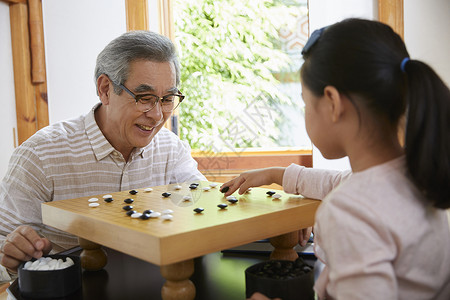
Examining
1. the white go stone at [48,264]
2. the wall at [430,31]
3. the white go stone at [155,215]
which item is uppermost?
the wall at [430,31]

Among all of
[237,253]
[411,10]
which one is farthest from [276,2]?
[237,253]

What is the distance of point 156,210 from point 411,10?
1.97 metres

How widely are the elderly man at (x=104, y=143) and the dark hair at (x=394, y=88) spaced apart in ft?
2.78

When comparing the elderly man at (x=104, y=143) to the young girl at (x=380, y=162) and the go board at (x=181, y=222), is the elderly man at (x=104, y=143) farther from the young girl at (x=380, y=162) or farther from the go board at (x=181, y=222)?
the young girl at (x=380, y=162)

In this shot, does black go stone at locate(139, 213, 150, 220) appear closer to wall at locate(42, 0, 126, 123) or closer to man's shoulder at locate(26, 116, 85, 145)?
man's shoulder at locate(26, 116, 85, 145)

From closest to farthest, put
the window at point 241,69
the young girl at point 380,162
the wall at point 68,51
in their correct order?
1. the young girl at point 380,162
2. the wall at point 68,51
3. the window at point 241,69

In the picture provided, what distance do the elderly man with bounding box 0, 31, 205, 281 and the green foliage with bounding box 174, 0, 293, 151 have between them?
156 cm

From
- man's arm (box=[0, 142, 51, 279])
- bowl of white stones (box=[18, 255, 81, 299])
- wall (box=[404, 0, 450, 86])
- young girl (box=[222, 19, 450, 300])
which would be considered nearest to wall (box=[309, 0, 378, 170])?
wall (box=[404, 0, 450, 86])

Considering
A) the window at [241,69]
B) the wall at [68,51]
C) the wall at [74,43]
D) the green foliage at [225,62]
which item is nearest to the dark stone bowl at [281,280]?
the window at [241,69]

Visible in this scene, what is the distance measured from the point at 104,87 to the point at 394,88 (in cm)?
118

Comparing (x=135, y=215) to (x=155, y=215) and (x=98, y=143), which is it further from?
(x=98, y=143)

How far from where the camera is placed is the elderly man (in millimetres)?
1529

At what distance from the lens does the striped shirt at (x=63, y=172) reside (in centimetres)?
151

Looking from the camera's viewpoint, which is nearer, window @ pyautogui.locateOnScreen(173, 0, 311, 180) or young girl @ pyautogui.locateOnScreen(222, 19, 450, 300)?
young girl @ pyautogui.locateOnScreen(222, 19, 450, 300)
